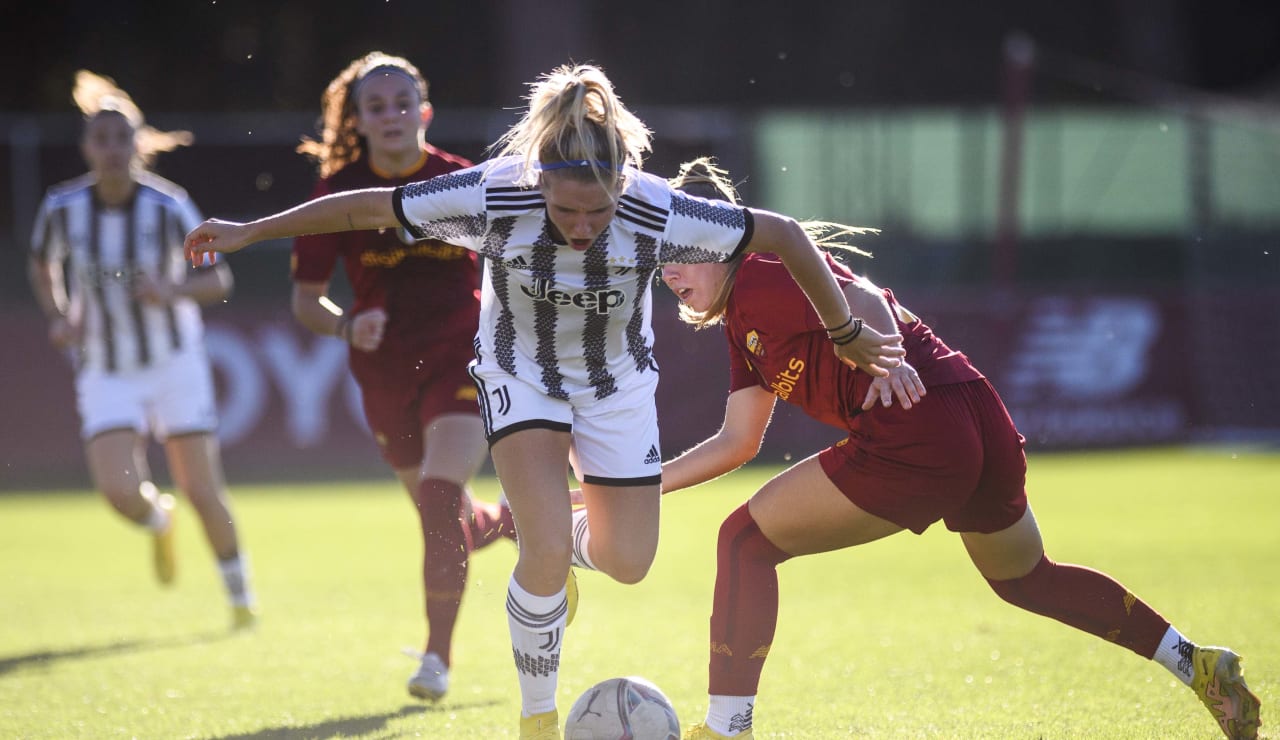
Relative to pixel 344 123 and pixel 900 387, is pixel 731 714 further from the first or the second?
pixel 344 123

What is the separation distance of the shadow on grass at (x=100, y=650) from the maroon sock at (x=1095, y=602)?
3.76 metres

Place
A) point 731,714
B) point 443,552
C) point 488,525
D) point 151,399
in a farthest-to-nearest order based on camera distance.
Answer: point 151,399 → point 488,525 → point 443,552 → point 731,714

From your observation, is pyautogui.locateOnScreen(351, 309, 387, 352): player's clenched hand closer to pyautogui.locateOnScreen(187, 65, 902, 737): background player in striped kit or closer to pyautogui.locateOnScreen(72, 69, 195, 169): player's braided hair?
pyautogui.locateOnScreen(187, 65, 902, 737): background player in striped kit

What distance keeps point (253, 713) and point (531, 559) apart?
1.44 metres

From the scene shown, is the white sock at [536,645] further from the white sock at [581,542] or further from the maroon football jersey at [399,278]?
the maroon football jersey at [399,278]

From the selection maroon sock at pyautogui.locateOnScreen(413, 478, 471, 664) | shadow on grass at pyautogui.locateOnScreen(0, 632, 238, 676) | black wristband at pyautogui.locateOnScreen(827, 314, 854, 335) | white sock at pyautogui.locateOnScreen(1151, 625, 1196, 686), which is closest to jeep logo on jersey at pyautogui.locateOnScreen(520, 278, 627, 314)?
black wristband at pyautogui.locateOnScreen(827, 314, 854, 335)

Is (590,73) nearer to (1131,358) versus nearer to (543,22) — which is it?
(1131,358)

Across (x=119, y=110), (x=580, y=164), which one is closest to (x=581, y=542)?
(x=580, y=164)

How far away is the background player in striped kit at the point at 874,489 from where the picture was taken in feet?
13.3

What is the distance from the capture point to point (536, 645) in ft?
13.6

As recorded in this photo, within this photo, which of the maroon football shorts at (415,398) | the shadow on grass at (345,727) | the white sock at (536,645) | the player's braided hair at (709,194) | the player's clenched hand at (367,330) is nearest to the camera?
the white sock at (536,645)

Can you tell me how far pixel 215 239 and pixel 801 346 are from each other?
1587 millimetres

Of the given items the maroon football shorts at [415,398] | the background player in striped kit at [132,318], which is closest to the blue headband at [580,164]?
the maroon football shorts at [415,398]

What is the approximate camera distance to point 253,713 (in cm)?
498
